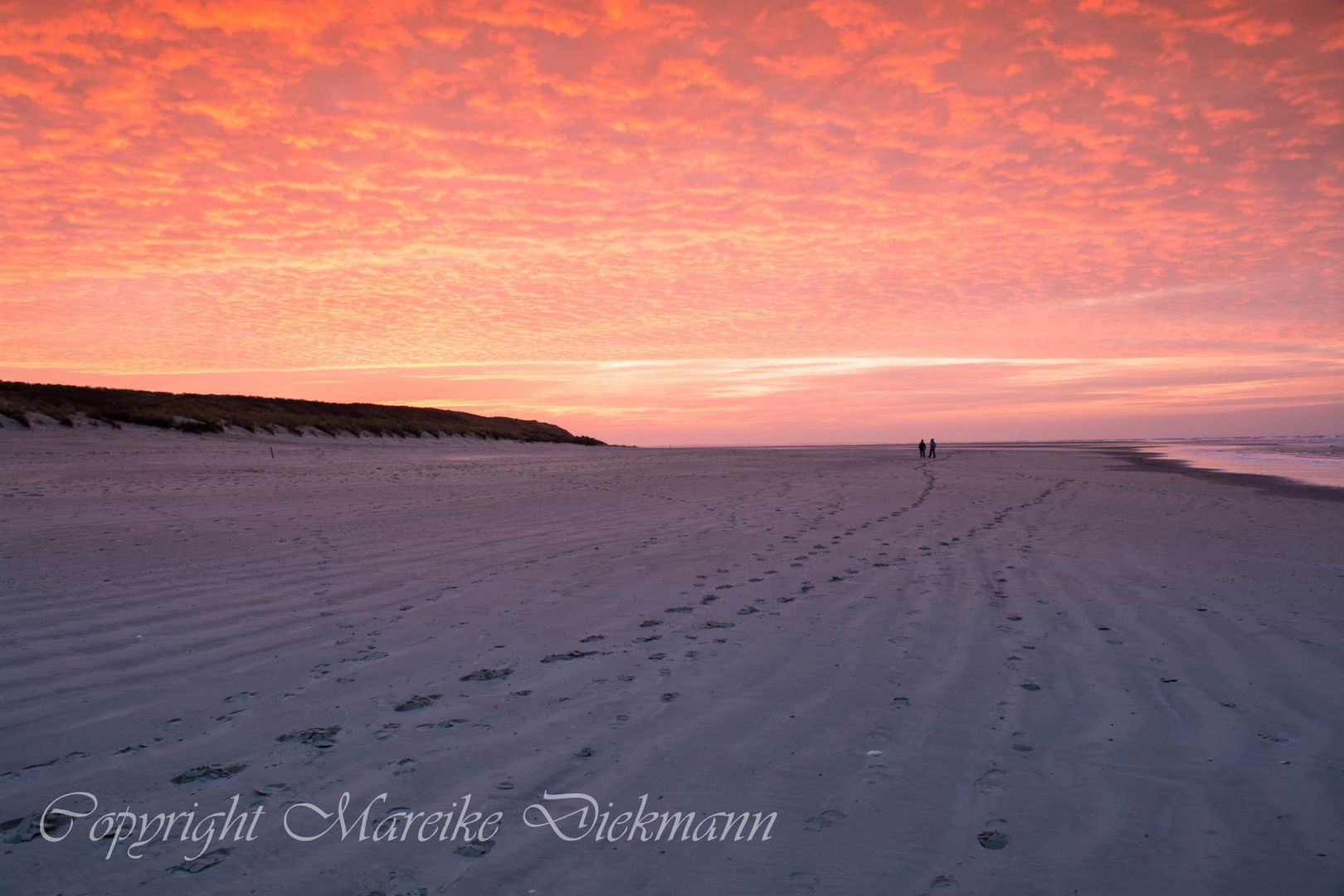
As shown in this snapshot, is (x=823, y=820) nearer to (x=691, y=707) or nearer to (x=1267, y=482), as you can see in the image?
(x=691, y=707)

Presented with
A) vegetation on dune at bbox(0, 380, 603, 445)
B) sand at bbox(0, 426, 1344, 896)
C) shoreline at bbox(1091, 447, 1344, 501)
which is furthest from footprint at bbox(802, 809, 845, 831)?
vegetation on dune at bbox(0, 380, 603, 445)

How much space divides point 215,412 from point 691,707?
136ft

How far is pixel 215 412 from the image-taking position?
38219 mm

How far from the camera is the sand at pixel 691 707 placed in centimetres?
272

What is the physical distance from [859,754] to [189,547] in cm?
830

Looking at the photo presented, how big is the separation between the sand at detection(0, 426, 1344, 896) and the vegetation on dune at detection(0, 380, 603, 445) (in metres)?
26.7

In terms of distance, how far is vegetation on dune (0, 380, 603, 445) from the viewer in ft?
103

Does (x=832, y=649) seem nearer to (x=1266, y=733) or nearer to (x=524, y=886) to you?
(x=1266, y=733)


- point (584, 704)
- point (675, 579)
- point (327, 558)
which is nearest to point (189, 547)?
point (327, 558)

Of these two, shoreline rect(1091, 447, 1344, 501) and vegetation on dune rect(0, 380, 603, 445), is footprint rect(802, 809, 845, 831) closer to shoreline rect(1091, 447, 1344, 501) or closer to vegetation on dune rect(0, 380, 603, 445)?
shoreline rect(1091, 447, 1344, 501)

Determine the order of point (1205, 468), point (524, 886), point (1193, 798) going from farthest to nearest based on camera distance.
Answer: point (1205, 468), point (1193, 798), point (524, 886)

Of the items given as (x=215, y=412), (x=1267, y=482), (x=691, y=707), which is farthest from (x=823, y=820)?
(x=215, y=412)

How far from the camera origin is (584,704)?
415 centimetres

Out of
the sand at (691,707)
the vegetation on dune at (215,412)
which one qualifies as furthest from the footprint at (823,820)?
the vegetation on dune at (215,412)
